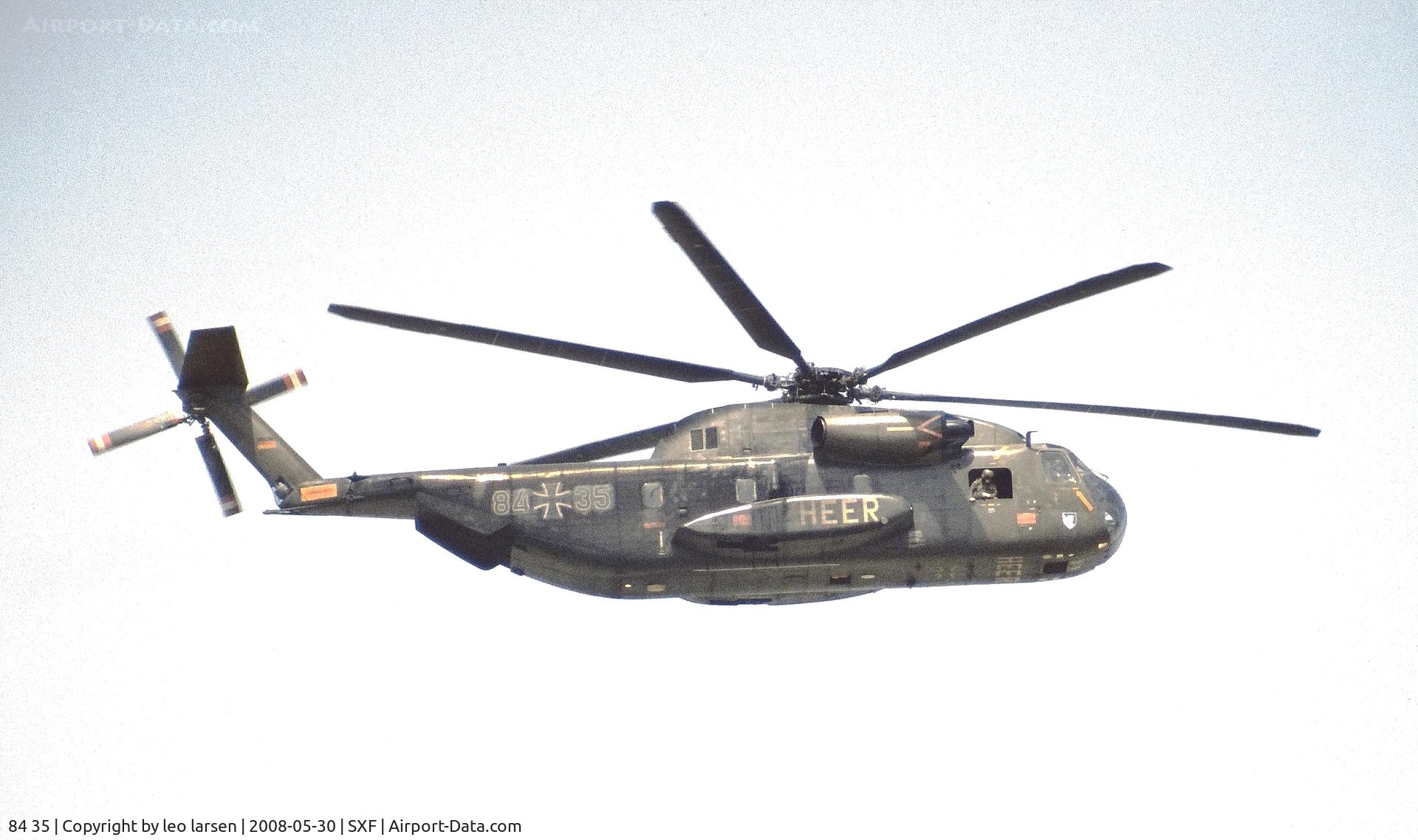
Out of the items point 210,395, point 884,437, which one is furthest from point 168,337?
point 884,437

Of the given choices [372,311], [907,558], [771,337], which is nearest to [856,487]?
[907,558]

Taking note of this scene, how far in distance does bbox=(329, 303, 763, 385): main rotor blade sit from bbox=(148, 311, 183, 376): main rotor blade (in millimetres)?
5847

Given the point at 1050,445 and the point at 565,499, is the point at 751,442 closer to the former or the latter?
the point at 565,499

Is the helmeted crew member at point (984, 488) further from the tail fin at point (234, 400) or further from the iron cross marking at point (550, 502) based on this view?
the tail fin at point (234, 400)

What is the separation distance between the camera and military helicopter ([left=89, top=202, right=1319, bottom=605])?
2384cm

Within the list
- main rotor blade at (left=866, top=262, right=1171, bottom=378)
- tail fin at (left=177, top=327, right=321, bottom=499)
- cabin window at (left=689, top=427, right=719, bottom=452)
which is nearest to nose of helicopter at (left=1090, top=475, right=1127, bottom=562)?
main rotor blade at (left=866, top=262, right=1171, bottom=378)

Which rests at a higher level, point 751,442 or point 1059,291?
point 1059,291

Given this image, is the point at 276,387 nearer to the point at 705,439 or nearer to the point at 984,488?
the point at 705,439

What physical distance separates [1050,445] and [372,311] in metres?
12.7

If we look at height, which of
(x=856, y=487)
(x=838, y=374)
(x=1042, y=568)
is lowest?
(x=1042, y=568)

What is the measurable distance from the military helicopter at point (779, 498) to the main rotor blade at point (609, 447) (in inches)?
1.7

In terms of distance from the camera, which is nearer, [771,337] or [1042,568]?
[771,337]

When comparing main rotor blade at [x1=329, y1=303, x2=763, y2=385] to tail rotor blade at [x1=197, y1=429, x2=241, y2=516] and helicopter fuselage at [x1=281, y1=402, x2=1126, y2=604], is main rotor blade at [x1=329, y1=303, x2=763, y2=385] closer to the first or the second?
helicopter fuselage at [x1=281, y1=402, x2=1126, y2=604]

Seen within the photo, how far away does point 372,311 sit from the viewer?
73.3 feet
